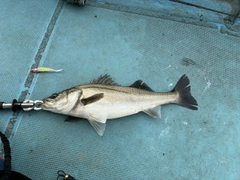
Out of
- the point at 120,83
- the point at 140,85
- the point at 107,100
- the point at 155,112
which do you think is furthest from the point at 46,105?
the point at 155,112

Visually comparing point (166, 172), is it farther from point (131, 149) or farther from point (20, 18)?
point (20, 18)

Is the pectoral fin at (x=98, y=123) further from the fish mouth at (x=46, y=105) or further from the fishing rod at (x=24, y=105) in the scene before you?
the fishing rod at (x=24, y=105)

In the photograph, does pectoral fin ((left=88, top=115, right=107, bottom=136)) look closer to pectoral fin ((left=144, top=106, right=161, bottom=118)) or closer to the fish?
the fish

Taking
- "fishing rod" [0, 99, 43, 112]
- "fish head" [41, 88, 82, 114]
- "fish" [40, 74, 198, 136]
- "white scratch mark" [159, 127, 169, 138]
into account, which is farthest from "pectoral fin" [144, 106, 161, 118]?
"fishing rod" [0, 99, 43, 112]

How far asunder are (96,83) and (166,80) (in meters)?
0.72

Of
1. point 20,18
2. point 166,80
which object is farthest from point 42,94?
point 166,80

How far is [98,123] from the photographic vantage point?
1.99 m

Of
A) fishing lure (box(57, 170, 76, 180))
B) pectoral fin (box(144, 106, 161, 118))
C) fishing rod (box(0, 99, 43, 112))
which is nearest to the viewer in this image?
fishing lure (box(57, 170, 76, 180))

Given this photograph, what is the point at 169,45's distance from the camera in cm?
248

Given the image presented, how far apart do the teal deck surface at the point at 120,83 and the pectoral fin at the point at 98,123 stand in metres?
0.12

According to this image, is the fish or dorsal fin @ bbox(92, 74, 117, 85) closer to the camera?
the fish

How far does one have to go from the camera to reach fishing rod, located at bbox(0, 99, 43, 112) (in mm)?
1974

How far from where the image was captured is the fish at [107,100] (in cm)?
195

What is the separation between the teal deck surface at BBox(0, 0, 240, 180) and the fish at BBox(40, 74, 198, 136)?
0.41 feet
